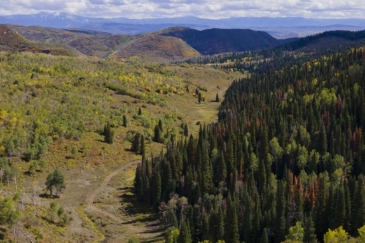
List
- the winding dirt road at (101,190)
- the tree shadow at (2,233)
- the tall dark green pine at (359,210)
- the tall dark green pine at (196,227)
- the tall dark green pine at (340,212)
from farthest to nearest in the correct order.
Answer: the winding dirt road at (101,190), the tall dark green pine at (196,227), the tall dark green pine at (359,210), the tall dark green pine at (340,212), the tree shadow at (2,233)

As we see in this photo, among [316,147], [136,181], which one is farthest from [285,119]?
[136,181]

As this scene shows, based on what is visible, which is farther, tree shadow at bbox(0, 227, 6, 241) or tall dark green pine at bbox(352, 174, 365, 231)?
tall dark green pine at bbox(352, 174, 365, 231)

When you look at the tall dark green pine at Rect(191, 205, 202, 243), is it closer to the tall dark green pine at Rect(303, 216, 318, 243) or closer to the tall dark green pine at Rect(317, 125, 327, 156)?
the tall dark green pine at Rect(303, 216, 318, 243)

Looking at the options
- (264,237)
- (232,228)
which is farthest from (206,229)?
(264,237)

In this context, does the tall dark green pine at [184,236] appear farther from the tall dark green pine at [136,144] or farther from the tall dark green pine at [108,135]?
the tall dark green pine at [108,135]

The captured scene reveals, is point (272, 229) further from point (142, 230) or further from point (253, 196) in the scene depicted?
point (142, 230)

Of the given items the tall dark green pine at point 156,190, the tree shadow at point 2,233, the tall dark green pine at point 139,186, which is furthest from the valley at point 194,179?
the tall dark green pine at point 139,186

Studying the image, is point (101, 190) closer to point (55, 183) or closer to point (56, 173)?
point (55, 183)

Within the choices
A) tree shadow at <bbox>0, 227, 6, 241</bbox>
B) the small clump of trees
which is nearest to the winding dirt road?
the small clump of trees

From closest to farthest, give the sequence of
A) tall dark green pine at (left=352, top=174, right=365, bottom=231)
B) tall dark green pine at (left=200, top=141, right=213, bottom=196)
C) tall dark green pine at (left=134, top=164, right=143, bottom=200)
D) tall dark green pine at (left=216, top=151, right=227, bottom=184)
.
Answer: tall dark green pine at (left=352, top=174, right=365, bottom=231) → tall dark green pine at (left=200, top=141, right=213, bottom=196) → tall dark green pine at (left=134, top=164, right=143, bottom=200) → tall dark green pine at (left=216, top=151, right=227, bottom=184)
